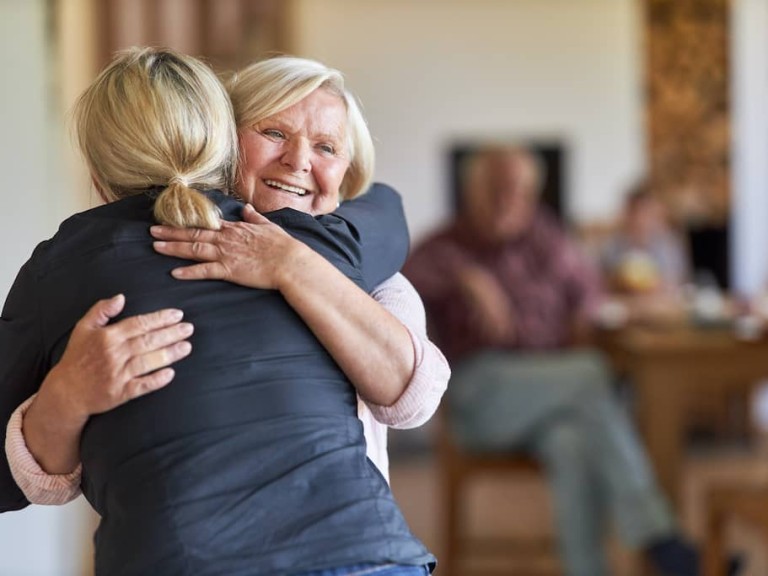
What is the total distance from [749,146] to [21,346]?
19.4 feet

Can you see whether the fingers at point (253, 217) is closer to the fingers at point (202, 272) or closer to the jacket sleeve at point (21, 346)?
the fingers at point (202, 272)

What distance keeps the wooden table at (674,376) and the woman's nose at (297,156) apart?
243cm

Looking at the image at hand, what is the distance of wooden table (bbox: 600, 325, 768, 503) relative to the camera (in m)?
3.54

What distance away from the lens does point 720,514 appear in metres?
2.64

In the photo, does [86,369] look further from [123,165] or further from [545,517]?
[545,517]

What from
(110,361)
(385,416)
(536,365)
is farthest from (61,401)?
(536,365)

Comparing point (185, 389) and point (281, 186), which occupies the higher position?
point (281, 186)

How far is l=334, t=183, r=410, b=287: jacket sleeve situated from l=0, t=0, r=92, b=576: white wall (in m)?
1.91

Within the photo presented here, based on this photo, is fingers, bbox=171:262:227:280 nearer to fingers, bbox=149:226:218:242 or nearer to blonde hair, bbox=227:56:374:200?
fingers, bbox=149:226:218:242

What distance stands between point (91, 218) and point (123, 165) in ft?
0.20

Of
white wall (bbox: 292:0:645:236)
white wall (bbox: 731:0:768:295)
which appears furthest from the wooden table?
white wall (bbox: 731:0:768:295)

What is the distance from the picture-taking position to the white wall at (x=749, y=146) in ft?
21.3

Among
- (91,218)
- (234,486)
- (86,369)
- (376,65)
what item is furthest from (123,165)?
(376,65)

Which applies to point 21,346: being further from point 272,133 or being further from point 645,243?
point 645,243
